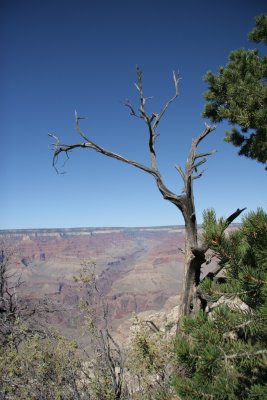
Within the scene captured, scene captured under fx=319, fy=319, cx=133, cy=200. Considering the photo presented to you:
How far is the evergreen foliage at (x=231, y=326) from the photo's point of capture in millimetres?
2863

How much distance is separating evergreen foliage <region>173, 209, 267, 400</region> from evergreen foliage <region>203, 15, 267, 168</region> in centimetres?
402

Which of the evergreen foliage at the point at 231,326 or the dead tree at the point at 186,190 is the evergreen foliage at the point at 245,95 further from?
the evergreen foliage at the point at 231,326

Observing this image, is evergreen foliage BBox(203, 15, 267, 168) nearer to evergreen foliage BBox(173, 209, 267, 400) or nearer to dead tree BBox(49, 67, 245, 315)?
dead tree BBox(49, 67, 245, 315)

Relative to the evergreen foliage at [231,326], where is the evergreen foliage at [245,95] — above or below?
above

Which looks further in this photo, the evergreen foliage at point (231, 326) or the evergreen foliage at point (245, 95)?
the evergreen foliage at point (245, 95)

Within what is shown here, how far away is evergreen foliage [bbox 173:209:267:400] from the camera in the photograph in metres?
2.86

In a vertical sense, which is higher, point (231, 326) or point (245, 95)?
point (245, 95)

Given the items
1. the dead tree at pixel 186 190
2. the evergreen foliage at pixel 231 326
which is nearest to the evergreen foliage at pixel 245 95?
the dead tree at pixel 186 190

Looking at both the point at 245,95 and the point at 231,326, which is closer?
the point at 231,326

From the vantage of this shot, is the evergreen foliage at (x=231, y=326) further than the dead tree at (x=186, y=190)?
No

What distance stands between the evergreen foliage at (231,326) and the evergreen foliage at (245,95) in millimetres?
4023

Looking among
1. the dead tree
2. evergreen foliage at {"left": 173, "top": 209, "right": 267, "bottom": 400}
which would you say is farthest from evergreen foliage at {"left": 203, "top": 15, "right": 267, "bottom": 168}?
evergreen foliage at {"left": 173, "top": 209, "right": 267, "bottom": 400}

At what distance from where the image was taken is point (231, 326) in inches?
122

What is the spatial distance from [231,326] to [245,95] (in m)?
5.18
